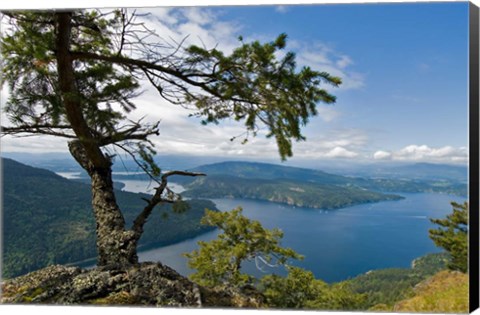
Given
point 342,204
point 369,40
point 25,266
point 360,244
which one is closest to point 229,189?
point 342,204

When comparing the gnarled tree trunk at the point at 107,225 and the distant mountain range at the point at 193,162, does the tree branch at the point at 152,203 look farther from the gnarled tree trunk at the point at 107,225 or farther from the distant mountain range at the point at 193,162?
the distant mountain range at the point at 193,162

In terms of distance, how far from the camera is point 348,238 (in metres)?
18.4

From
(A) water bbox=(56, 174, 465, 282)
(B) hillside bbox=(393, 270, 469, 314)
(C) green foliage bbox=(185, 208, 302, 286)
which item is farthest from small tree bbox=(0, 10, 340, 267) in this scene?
(A) water bbox=(56, 174, 465, 282)

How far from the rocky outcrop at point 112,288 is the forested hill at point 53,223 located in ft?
32.5

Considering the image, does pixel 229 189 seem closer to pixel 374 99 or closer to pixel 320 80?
pixel 374 99

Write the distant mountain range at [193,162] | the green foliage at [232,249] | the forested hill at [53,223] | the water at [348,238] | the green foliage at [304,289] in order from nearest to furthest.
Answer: the distant mountain range at [193,162], the green foliage at [304,289], the green foliage at [232,249], the forested hill at [53,223], the water at [348,238]

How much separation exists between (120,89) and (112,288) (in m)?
1.34

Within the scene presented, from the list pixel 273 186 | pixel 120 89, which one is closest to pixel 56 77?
pixel 120 89

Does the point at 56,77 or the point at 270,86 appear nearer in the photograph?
the point at 270,86

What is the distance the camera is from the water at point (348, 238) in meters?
13.4

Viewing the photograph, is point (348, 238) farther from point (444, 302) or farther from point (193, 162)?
point (444, 302)

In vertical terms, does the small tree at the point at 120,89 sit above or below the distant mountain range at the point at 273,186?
above

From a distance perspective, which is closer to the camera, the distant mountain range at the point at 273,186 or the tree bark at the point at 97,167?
the tree bark at the point at 97,167

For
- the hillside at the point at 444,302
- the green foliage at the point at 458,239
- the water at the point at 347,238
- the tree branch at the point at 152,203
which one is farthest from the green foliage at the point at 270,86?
the water at the point at 347,238
